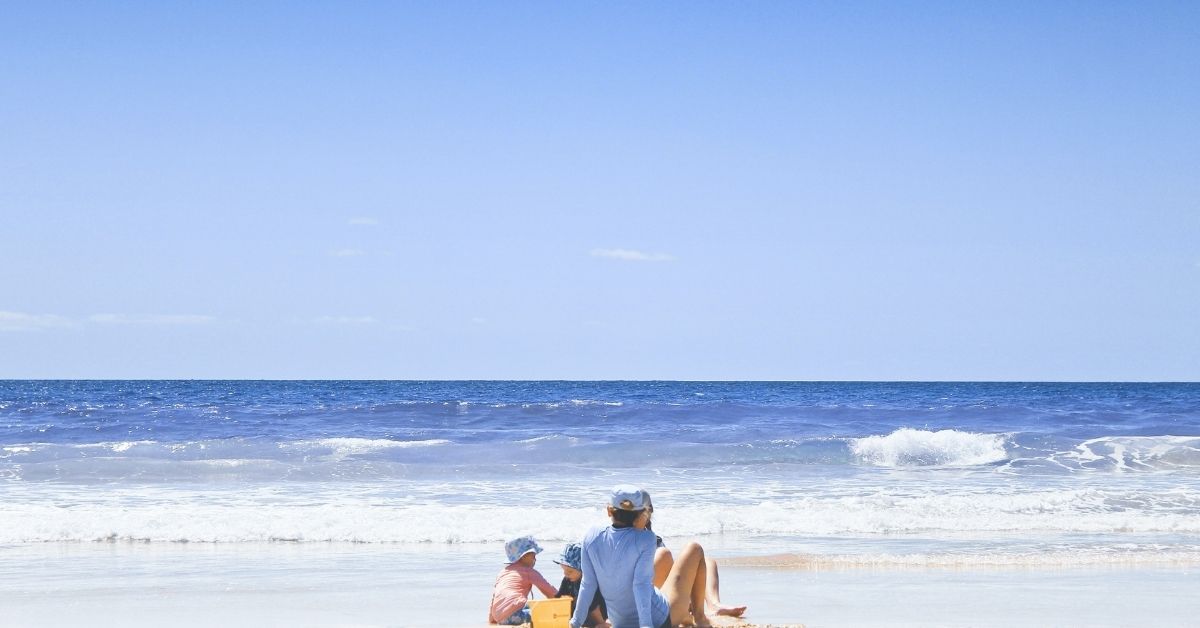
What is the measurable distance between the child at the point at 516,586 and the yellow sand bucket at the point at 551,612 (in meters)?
0.30

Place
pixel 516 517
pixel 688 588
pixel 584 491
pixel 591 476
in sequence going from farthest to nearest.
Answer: pixel 591 476
pixel 584 491
pixel 516 517
pixel 688 588

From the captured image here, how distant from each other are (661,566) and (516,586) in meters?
0.99

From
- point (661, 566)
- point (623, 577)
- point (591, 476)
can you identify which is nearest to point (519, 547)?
point (661, 566)

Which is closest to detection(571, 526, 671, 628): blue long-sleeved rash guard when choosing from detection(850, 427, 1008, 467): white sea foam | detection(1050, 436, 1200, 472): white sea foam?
detection(850, 427, 1008, 467): white sea foam

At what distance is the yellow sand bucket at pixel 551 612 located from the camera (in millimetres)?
6891

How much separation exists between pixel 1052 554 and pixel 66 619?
787cm

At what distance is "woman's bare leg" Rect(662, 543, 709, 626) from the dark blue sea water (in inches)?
165

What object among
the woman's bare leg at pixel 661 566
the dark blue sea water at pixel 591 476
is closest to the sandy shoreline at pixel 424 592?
the woman's bare leg at pixel 661 566

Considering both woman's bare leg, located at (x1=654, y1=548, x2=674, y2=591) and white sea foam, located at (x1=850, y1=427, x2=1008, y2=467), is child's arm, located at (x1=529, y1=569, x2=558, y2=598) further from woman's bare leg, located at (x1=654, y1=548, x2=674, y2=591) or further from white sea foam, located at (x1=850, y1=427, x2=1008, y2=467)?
white sea foam, located at (x1=850, y1=427, x2=1008, y2=467)

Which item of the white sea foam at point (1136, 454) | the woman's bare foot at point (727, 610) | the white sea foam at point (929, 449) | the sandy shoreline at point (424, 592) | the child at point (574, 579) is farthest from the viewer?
the white sea foam at point (929, 449)

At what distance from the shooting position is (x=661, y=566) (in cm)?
693

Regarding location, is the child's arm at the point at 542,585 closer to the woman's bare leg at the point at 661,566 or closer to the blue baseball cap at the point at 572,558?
the blue baseball cap at the point at 572,558

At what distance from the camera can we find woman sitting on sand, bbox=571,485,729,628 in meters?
6.36

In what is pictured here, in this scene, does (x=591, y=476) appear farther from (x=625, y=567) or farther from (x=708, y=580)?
(x=625, y=567)
